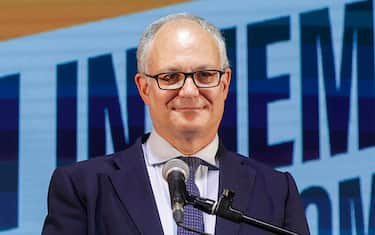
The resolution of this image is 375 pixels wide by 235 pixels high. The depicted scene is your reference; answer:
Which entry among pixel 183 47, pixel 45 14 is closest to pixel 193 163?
pixel 183 47

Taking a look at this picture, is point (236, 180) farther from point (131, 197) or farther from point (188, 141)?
point (131, 197)

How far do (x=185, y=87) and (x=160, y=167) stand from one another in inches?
9.7

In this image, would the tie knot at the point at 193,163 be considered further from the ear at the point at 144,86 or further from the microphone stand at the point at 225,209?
the microphone stand at the point at 225,209

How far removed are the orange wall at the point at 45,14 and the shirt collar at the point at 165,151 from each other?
886 mm

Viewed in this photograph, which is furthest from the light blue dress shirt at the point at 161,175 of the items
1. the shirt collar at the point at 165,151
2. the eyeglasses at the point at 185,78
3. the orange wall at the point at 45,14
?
the orange wall at the point at 45,14

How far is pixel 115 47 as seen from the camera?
9.04ft

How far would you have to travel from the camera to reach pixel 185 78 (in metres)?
1.81

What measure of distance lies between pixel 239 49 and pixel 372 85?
46 cm

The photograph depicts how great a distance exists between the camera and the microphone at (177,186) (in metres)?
1.44

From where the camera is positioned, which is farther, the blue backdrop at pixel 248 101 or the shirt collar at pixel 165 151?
the blue backdrop at pixel 248 101

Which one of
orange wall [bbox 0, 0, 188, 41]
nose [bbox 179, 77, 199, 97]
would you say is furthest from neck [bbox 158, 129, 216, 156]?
orange wall [bbox 0, 0, 188, 41]

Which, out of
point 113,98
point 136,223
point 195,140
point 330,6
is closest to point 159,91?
point 195,140

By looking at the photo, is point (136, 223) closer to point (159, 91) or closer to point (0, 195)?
point (159, 91)

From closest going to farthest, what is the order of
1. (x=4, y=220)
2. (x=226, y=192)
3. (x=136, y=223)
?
(x=226, y=192)
(x=136, y=223)
(x=4, y=220)
